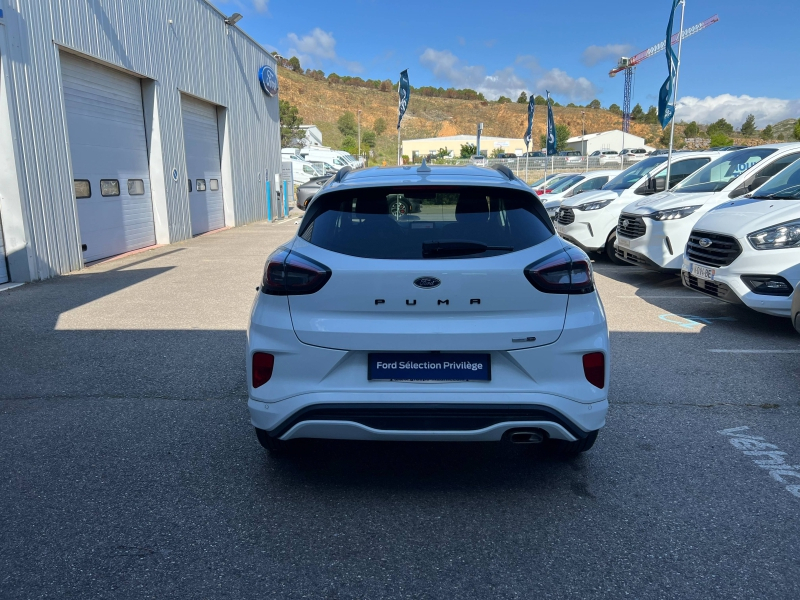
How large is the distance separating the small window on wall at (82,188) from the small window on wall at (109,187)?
47cm

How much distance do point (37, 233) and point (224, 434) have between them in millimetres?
7844

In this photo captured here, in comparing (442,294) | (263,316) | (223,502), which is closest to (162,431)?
(223,502)

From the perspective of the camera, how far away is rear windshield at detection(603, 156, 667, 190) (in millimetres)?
13016

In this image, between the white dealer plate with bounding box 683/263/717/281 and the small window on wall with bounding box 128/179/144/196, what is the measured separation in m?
11.4

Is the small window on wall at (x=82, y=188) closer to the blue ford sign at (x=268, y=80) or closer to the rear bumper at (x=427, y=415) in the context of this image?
the rear bumper at (x=427, y=415)

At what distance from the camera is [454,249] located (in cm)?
304

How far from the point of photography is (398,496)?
3.29 metres

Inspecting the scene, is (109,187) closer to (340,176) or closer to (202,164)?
(202,164)

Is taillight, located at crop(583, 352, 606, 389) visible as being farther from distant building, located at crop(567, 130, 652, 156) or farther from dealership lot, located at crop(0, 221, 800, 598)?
distant building, located at crop(567, 130, 652, 156)

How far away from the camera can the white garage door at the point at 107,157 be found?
465 inches

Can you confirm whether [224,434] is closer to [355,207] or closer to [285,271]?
[285,271]

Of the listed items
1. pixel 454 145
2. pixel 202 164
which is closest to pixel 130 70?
pixel 202 164

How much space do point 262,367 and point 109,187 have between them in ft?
37.8

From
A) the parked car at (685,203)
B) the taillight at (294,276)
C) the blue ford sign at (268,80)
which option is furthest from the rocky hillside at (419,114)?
the taillight at (294,276)
